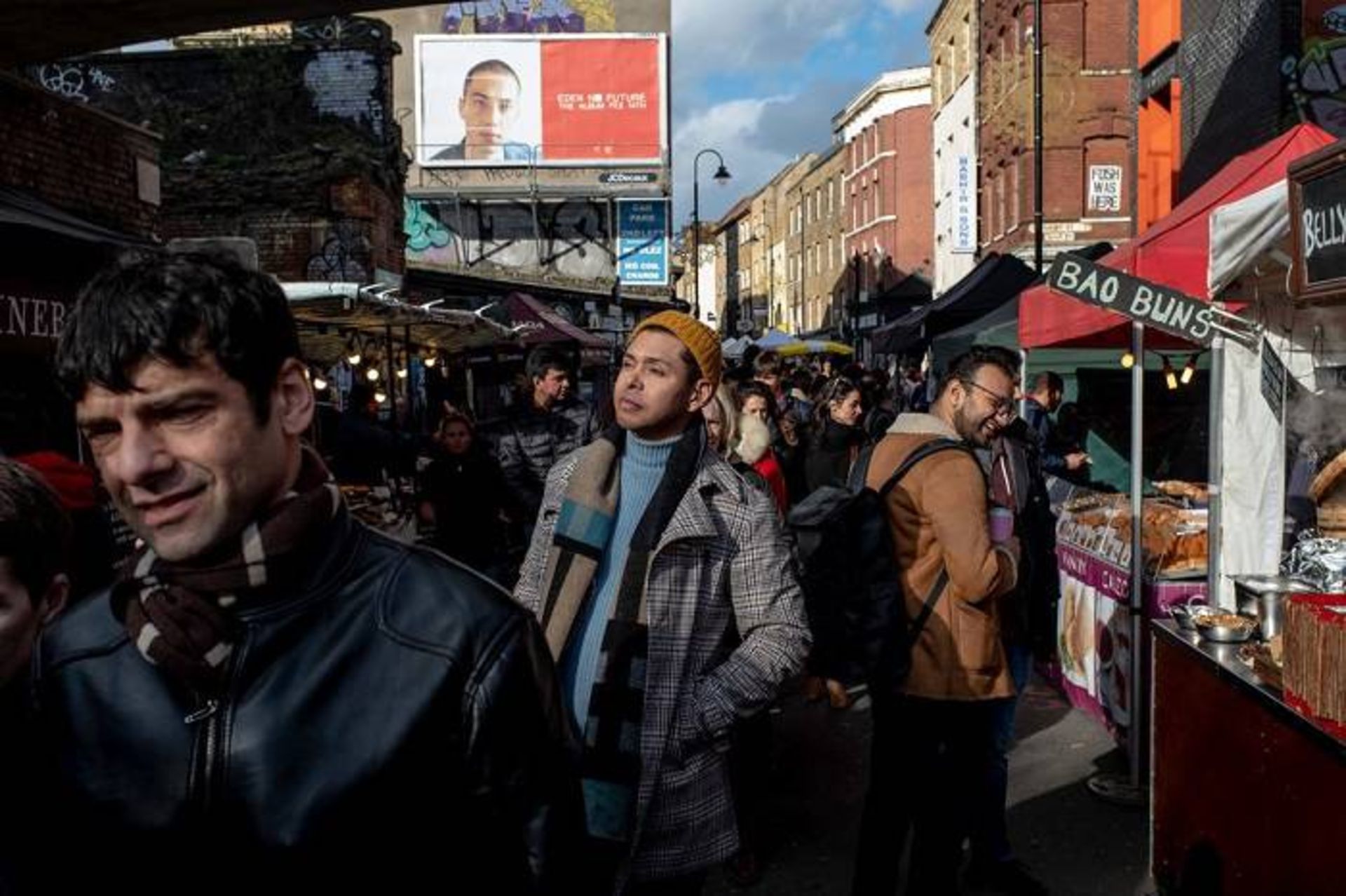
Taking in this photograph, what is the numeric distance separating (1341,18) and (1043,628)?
10790mm

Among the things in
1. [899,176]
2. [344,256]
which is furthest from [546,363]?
[899,176]

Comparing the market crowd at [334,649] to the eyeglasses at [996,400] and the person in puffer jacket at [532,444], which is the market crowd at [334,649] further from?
the person in puffer jacket at [532,444]

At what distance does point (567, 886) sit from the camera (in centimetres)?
153

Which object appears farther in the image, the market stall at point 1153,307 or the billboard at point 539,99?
the billboard at point 539,99

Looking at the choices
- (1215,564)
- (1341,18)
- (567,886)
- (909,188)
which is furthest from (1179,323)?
(909,188)

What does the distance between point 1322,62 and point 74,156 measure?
1208 cm

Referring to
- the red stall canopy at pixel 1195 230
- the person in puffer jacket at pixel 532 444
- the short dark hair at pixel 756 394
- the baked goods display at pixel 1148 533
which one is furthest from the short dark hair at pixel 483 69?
the person in puffer jacket at pixel 532 444

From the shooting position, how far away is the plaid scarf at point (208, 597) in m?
1.38

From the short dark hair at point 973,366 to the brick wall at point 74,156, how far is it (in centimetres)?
676

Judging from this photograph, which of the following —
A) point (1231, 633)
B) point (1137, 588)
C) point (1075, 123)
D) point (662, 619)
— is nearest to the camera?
point (662, 619)

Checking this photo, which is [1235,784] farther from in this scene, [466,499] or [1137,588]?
[466,499]

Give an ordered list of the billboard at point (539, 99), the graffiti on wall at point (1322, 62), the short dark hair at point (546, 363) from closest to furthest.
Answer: the short dark hair at point (546, 363), the graffiti on wall at point (1322, 62), the billboard at point (539, 99)

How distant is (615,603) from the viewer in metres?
2.96

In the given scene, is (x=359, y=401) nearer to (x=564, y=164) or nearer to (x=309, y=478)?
Result: (x=309, y=478)
